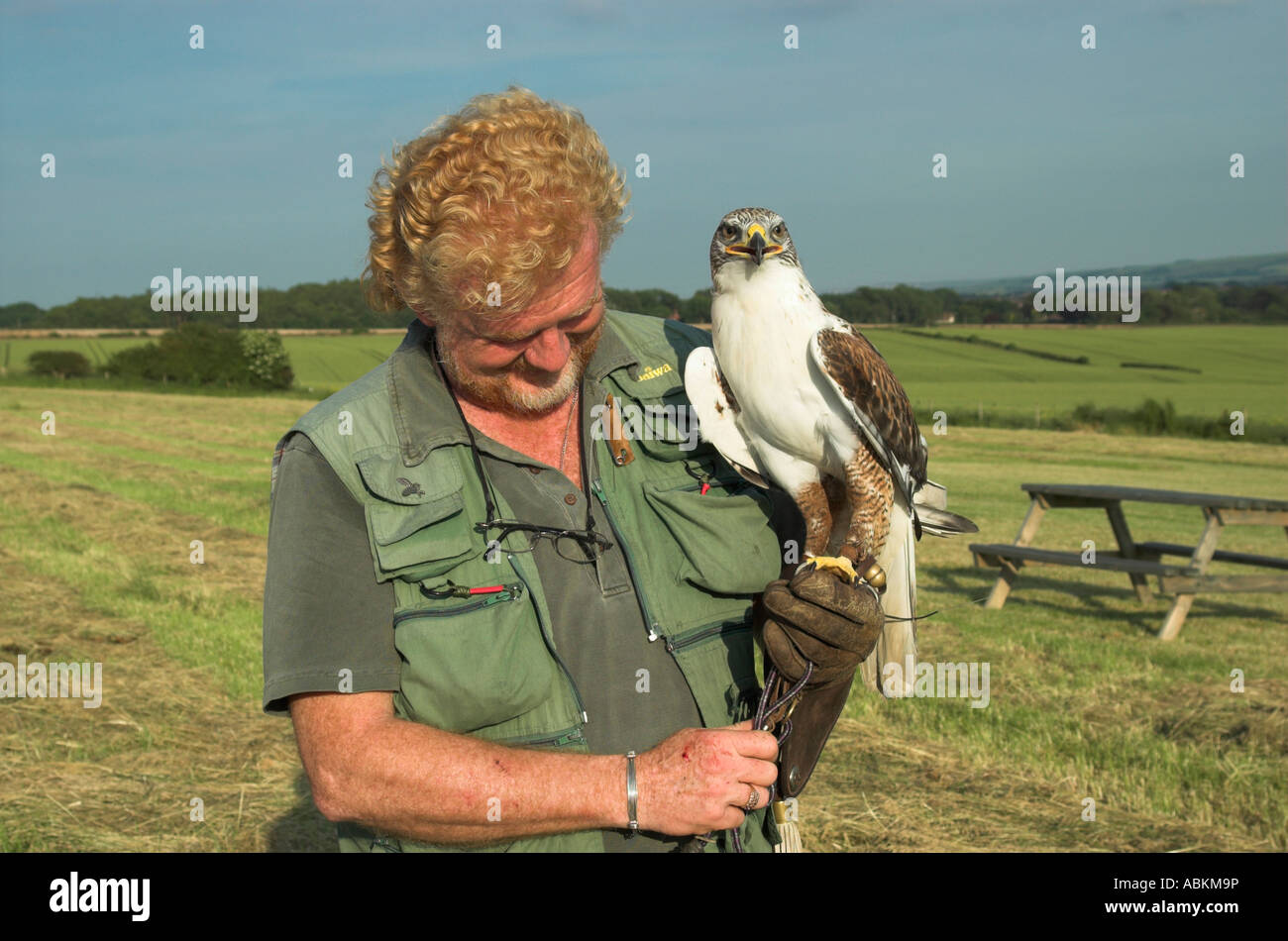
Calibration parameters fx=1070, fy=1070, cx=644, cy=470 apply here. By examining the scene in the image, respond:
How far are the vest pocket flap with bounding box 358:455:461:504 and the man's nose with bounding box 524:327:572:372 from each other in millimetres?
339

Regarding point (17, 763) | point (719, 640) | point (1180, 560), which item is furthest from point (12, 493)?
point (1180, 560)

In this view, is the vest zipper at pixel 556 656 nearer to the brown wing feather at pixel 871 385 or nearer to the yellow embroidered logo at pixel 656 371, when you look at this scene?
the yellow embroidered logo at pixel 656 371

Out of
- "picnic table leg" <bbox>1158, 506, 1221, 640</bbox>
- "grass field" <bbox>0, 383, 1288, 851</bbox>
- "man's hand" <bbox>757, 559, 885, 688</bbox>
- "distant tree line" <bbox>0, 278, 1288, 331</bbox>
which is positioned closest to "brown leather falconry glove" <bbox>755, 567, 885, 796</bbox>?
"man's hand" <bbox>757, 559, 885, 688</bbox>

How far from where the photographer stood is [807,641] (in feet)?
9.04

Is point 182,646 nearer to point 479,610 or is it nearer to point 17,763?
point 17,763

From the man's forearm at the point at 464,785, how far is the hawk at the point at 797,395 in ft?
3.29

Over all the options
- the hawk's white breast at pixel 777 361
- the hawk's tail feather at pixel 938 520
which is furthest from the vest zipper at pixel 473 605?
the hawk's tail feather at pixel 938 520

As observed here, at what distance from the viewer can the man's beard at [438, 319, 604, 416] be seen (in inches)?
110

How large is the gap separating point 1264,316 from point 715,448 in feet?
239

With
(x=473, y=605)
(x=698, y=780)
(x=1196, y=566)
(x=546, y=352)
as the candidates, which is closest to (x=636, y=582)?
(x=473, y=605)

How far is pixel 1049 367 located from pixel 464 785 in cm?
5119

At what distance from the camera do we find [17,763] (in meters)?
Answer: 5.72

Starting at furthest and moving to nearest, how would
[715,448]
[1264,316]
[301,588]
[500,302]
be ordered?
[1264,316] < [715,448] < [500,302] < [301,588]

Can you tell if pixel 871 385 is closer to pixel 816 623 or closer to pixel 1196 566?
pixel 816 623
